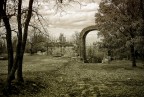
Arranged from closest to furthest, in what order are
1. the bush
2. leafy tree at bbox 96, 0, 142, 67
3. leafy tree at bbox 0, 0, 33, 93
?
leafy tree at bbox 0, 0, 33, 93 < leafy tree at bbox 96, 0, 142, 67 < the bush

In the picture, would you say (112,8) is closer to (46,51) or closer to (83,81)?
(83,81)

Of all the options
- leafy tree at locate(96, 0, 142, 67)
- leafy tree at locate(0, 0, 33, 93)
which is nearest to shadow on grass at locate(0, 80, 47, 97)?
leafy tree at locate(0, 0, 33, 93)

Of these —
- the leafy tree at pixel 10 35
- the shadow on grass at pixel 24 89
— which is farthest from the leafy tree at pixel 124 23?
the leafy tree at pixel 10 35

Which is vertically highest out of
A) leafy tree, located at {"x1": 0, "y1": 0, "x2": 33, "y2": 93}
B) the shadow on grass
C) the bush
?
leafy tree, located at {"x1": 0, "y1": 0, "x2": 33, "y2": 93}

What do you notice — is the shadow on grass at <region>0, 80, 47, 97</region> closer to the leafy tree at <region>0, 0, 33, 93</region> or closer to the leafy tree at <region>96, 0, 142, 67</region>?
the leafy tree at <region>0, 0, 33, 93</region>

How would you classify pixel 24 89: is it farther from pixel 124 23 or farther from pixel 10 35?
pixel 124 23

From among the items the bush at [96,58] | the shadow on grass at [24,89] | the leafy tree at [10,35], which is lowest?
the shadow on grass at [24,89]

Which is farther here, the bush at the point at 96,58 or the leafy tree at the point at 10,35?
the bush at the point at 96,58

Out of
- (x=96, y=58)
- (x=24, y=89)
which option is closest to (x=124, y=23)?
(x=24, y=89)

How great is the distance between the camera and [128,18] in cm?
2059

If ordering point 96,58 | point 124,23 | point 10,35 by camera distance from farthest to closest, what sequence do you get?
point 96,58
point 124,23
point 10,35

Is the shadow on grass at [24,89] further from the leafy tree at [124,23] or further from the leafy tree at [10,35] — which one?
the leafy tree at [124,23]

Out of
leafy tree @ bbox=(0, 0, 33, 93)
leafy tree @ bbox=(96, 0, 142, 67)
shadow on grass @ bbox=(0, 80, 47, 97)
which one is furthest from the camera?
leafy tree @ bbox=(96, 0, 142, 67)

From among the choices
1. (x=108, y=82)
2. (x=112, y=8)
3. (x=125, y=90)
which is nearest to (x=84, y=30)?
(x=112, y=8)
